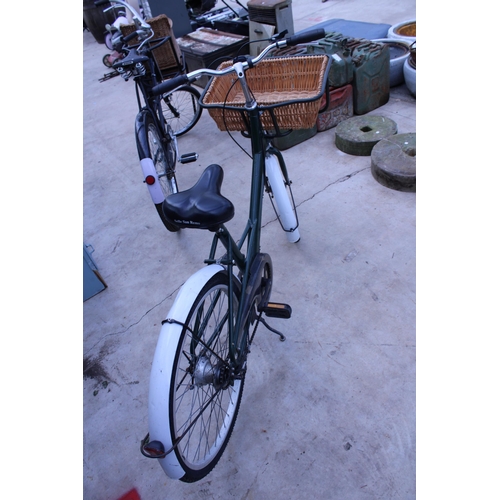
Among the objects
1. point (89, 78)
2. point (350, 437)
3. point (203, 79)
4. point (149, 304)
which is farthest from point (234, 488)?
point (89, 78)

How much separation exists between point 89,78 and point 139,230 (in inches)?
189

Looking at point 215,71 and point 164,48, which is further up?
point 215,71

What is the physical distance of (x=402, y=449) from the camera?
5.04 ft

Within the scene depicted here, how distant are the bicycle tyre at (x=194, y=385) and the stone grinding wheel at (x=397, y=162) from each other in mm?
1623

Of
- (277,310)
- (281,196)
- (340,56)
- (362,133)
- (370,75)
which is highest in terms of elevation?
(340,56)

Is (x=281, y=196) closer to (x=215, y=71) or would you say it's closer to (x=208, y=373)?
(x=215, y=71)

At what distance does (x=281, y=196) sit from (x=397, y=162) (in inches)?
40.9

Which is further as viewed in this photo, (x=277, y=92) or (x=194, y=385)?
(x=277, y=92)

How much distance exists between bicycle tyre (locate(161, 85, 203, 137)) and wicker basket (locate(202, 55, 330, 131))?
1.46 m

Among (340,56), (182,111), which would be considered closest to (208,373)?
(340,56)

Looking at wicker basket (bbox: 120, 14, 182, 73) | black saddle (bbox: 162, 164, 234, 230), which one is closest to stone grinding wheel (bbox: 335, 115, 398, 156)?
wicker basket (bbox: 120, 14, 182, 73)

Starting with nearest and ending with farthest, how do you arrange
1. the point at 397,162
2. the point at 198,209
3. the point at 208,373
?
1. the point at 198,209
2. the point at 208,373
3. the point at 397,162

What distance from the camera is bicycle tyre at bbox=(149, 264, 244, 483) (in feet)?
4.02

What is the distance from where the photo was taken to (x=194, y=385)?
146cm
